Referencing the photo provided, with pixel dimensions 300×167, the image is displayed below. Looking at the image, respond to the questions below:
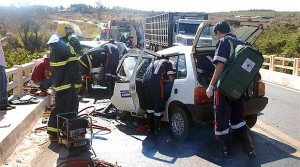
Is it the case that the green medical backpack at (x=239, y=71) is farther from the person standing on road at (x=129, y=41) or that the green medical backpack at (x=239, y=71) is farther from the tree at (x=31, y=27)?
the tree at (x=31, y=27)

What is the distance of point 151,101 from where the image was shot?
689cm

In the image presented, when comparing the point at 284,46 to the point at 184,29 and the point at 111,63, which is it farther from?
the point at 111,63

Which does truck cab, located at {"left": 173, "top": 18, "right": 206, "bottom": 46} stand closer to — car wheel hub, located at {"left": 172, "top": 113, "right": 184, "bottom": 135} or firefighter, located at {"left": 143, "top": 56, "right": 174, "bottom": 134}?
firefighter, located at {"left": 143, "top": 56, "right": 174, "bottom": 134}

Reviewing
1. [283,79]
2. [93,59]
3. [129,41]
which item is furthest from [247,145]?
[129,41]

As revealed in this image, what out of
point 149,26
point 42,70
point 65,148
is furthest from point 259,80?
point 149,26

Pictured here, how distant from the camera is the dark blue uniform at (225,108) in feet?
17.3

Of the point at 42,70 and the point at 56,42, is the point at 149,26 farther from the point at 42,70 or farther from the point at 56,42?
the point at 56,42

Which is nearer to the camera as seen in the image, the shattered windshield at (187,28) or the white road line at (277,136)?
the white road line at (277,136)

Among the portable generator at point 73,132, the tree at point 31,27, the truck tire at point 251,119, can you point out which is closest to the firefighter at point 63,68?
the portable generator at point 73,132

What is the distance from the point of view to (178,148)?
6227 mm

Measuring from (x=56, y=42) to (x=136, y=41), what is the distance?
14.9 m

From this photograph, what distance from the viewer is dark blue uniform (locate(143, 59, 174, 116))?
6.59 metres

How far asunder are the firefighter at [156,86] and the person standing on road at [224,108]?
4.27ft

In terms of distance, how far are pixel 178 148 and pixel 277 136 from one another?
193 centimetres
